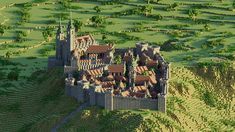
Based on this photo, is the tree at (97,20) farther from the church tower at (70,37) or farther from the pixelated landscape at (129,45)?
the church tower at (70,37)

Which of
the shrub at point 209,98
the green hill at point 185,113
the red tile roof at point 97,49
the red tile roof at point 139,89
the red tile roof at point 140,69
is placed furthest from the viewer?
the red tile roof at point 97,49

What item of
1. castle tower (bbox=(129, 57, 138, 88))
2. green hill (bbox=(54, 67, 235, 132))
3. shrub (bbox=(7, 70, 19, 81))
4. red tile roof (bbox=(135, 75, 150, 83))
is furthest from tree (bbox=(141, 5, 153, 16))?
red tile roof (bbox=(135, 75, 150, 83))

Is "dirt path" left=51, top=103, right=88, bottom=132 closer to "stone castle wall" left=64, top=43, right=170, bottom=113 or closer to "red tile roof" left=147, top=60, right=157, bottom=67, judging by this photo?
"stone castle wall" left=64, top=43, right=170, bottom=113

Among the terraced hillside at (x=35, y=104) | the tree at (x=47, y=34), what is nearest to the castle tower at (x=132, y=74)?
the terraced hillside at (x=35, y=104)

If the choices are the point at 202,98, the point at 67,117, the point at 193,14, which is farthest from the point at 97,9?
the point at 67,117

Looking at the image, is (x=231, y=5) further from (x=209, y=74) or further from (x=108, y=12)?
(x=209, y=74)
